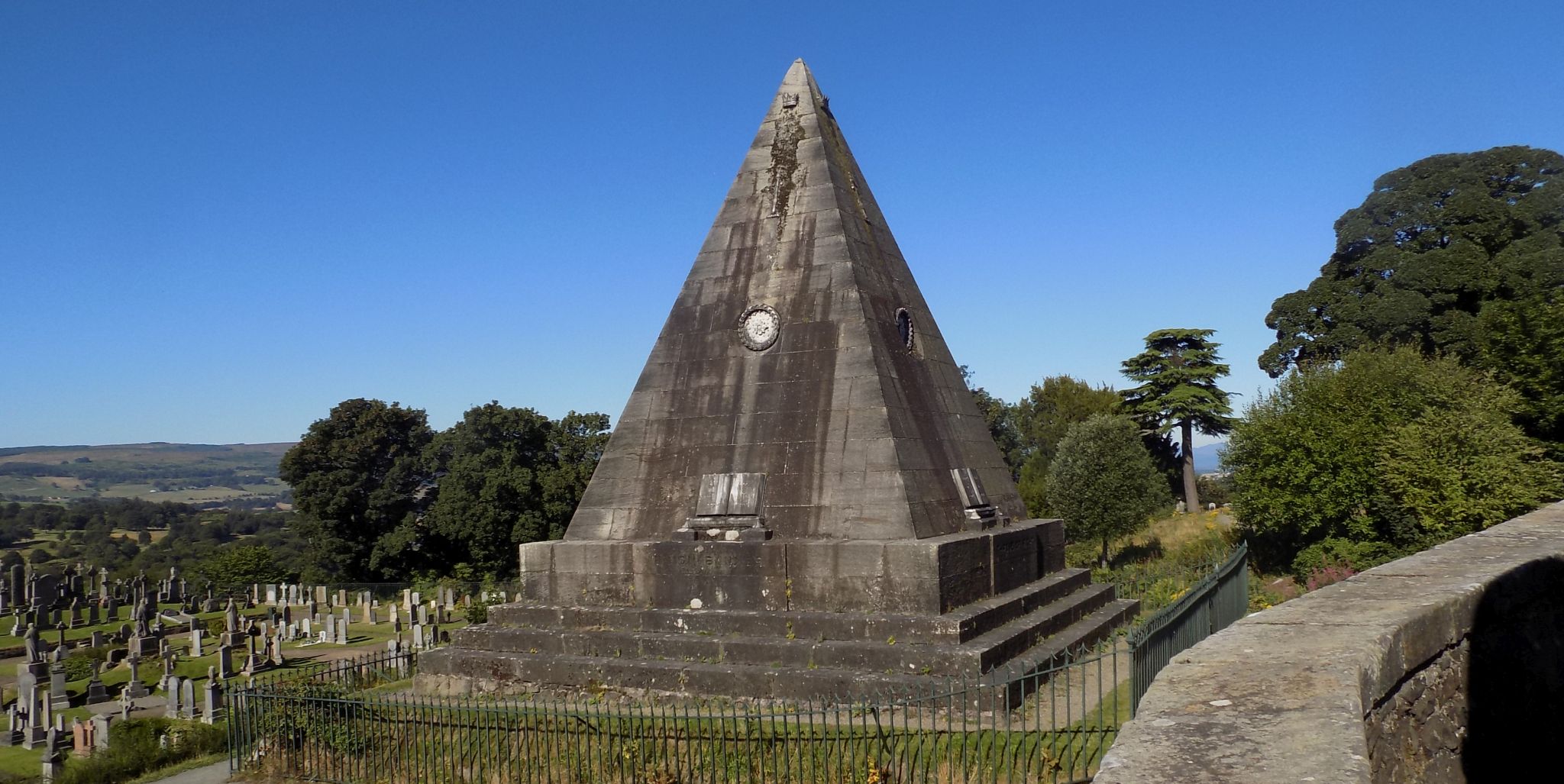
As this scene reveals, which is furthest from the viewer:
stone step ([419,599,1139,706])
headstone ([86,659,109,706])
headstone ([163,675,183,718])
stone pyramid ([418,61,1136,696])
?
headstone ([86,659,109,706])

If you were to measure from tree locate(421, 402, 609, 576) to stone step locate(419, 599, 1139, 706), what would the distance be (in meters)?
26.1

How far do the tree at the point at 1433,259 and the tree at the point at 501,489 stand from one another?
97.4 ft

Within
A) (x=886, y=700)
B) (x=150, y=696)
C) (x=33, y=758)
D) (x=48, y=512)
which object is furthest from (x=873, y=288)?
(x=48, y=512)

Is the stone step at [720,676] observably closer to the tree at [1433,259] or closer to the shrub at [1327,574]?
the shrub at [1327,574]

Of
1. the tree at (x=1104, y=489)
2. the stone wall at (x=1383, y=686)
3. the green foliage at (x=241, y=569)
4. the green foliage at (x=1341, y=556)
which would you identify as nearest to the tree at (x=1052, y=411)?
the tree at (x=1104, y=489)

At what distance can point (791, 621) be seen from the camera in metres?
11.0

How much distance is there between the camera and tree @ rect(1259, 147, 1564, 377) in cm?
3306

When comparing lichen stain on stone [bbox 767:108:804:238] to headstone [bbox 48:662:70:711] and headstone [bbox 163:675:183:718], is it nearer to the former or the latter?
headstone [bbox 163:675:183:718]

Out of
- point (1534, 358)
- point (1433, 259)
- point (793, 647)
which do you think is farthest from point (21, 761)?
point (1433, 259)

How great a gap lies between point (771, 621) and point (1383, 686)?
753cm

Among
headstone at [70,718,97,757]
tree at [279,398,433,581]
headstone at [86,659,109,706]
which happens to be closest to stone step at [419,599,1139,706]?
headstone at [70,718,97,757]

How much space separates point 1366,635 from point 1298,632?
0.31 m

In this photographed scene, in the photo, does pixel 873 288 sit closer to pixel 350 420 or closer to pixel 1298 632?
pixel 1298 632

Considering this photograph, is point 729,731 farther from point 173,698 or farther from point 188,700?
point 173,698
